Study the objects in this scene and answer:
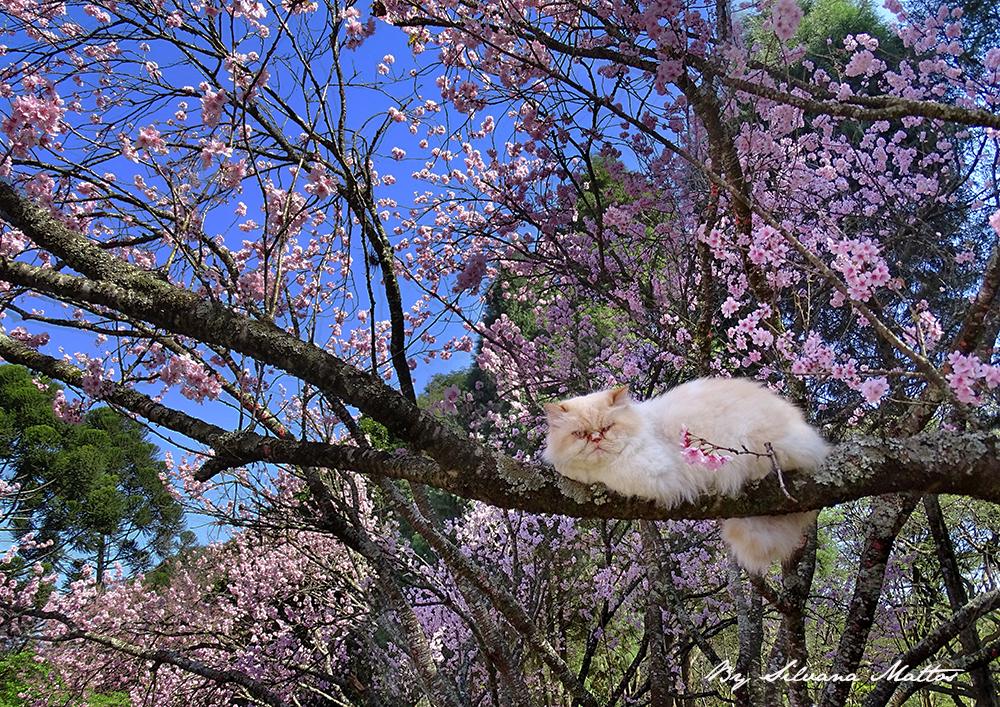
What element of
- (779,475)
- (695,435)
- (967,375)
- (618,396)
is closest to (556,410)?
(618,396)

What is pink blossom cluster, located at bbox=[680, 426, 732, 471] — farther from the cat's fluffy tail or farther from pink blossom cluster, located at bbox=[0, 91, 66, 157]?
pink blossom cluster, located at bbox=[0, 91, 66, 157]

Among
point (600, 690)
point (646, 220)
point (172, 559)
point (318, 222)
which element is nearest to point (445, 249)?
point (318, 222)

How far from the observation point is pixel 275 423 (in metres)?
3.21

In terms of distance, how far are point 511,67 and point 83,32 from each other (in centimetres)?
192

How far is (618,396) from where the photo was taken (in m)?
2.43

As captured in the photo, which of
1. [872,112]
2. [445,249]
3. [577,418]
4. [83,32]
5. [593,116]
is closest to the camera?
[872,112]

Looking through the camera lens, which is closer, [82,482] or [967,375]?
[967,375]

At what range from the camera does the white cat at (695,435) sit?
1.92m

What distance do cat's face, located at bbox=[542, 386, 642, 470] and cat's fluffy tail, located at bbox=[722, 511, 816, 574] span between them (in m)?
0.46

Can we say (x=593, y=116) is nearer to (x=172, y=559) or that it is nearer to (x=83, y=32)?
(x=83, y=32)

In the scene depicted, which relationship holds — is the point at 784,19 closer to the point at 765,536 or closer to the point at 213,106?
the point at 765,536

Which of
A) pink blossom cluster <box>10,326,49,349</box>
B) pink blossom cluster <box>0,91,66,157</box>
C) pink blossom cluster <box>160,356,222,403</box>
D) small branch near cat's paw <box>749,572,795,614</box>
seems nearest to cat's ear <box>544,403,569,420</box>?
small branch near cat's paw <box>749,572,795,614</box>

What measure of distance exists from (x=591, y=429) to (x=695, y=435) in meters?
0.35

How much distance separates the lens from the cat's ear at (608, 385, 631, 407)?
241cm
